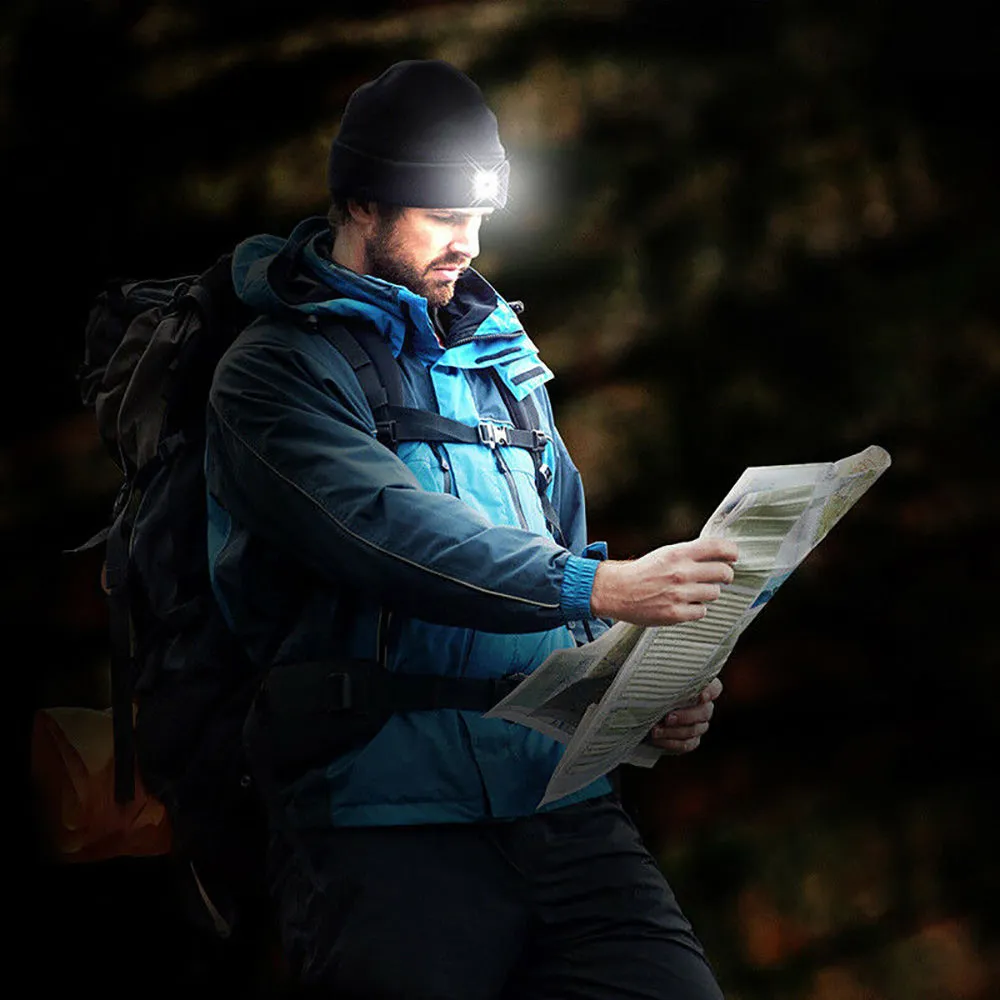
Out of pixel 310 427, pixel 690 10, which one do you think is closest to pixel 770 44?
pixel 690 10

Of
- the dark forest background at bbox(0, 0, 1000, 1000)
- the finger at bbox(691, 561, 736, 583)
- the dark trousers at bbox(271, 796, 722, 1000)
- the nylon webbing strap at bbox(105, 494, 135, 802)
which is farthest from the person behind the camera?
the dark forest background at bbox(0, 0, 1000, 1000)

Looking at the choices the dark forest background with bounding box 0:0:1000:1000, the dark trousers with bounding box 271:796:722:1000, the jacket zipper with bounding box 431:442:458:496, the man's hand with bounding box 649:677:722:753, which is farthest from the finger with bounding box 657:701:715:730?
the dark forest background with bounding box 0:0:1000:1000

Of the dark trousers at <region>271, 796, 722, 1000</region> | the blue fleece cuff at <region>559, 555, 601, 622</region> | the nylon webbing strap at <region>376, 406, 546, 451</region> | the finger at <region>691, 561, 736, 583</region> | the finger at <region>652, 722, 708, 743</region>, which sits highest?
the nylon webbing strap at <region>376, 406, 546, 451</region>

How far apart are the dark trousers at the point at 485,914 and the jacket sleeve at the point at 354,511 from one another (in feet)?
0.75

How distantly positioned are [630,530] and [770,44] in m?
0.70

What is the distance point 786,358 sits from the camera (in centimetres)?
210

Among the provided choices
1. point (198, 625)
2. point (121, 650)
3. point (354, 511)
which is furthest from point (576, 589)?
point (121, 650)

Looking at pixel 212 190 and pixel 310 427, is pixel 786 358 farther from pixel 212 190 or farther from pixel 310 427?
pixel 310 427

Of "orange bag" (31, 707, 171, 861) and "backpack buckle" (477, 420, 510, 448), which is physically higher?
"backpack buckle" (477, 420, 510, 448)

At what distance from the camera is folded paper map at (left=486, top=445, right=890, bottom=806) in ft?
4.02

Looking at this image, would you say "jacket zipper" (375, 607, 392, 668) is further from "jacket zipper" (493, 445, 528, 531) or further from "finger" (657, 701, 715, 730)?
"finger" (657, 701, 715, 730)

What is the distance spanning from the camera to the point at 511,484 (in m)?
1.43

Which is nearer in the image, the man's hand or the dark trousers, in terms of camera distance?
the dark trousers

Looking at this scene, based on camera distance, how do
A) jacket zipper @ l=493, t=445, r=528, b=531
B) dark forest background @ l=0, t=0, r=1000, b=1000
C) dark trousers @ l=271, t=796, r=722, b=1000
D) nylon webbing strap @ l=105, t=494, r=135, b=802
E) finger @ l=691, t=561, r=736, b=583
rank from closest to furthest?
finger @ l=691, t=561, r=736, b=583 → dark trousers @ l=271, t=796, r=722, b=1000 → jacket zipper @ l=493, t=445, r=528, b=531 → nylon webbing strap @ l=105, t=494, r=135, b=802 → dark forest background @ l=0, t=0, r=1000, b=1000
